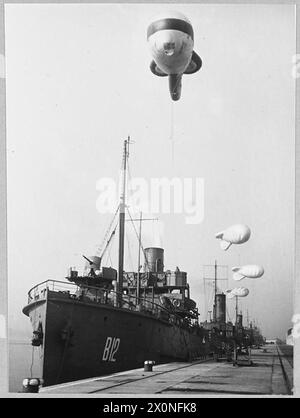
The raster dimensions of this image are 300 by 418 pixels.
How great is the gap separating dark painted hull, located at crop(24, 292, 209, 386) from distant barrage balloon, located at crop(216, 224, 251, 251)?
3580mm

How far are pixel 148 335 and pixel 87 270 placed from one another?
6.86 feet

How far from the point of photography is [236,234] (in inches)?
288

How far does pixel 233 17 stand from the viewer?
7.00 m

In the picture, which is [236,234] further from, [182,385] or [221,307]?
[221,307]

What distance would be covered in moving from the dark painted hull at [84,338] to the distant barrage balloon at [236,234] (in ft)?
11.7

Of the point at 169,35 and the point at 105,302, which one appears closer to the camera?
the point at 169,35

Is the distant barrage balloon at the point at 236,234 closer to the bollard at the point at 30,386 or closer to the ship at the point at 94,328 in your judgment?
the ship at the point at 94,328

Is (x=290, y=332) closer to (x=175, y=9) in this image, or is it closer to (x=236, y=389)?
(x=236, y=389)

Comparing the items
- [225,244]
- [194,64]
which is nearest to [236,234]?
[225,244]

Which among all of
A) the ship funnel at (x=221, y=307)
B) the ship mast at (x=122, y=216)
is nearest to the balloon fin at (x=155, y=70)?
the ship mast at (x=122, y=216)

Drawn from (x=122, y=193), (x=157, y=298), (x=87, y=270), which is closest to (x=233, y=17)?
(x=122, y=193)

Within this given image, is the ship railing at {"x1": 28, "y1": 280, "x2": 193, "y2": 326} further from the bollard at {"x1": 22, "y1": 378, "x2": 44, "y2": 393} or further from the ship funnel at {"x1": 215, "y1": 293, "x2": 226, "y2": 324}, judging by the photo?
the ship funnel at {"x1": 215, "y1": 293, "x2": 226, "y2": 324}

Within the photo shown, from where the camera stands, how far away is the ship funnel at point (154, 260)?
1340 cm

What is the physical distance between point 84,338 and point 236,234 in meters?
3.86
